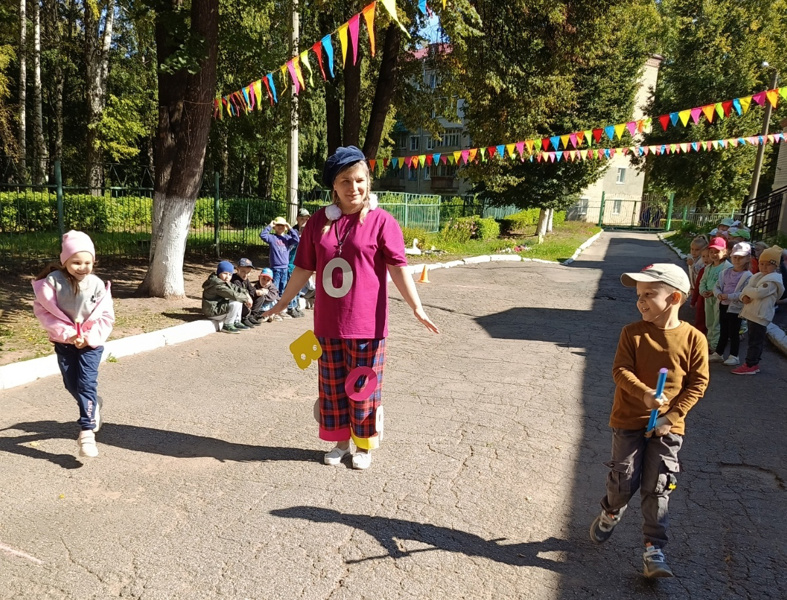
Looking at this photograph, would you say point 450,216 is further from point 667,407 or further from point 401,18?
point 667,407

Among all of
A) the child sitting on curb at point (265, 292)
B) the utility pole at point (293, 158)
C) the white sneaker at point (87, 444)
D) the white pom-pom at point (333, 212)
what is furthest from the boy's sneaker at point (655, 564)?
the utility pole at point (293, 158)

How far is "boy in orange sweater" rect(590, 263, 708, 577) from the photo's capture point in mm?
2656

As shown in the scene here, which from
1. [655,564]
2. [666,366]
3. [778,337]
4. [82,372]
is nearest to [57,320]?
[82,372]

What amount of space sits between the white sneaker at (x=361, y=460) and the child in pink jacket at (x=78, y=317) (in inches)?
68.9

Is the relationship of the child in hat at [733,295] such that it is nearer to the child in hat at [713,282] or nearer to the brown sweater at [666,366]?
the child in hat at [713,282]

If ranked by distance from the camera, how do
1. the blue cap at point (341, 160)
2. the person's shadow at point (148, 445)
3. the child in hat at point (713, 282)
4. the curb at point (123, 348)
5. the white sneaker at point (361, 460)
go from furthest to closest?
the child in hat at point (713, 282), the curb at point (123, 348), the person's shadow at point (148, 445), the white sneaker at point (361, 460), the blue cap at point (341, 160)

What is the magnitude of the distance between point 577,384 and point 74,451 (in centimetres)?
458

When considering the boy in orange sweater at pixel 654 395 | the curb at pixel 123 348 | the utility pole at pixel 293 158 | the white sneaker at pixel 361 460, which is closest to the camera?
the boy in orange sweater at pixel 654 395

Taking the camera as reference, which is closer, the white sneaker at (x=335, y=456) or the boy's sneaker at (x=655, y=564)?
the boy's sneaker at (x=655, y=564)

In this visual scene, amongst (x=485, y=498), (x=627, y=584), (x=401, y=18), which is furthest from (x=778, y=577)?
(x=401, y=18)

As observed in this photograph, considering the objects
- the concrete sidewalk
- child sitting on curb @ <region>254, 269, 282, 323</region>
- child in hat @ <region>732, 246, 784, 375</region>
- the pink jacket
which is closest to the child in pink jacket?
the pink jacket

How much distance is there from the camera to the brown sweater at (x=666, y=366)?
2676mm

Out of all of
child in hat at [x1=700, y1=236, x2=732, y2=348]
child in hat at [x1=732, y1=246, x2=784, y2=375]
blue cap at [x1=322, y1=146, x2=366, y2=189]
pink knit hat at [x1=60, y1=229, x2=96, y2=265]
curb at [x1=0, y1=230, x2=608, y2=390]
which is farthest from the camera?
child in hat at [x1=700, y1=236, x2=732, y2=348]

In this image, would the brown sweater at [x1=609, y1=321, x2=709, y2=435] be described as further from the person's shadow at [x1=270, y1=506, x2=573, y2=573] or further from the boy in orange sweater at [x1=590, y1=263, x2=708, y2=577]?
the person's shadow at [x1=270, y1=506, x2=573, y2=573]
